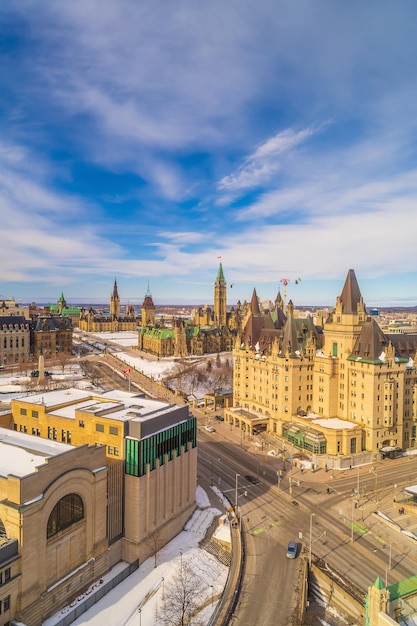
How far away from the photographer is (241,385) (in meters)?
104

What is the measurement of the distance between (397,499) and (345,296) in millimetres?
38529

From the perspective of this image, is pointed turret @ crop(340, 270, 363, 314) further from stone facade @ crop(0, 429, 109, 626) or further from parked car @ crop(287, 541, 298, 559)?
stone facade @ crop(0, 429, 109, 626)

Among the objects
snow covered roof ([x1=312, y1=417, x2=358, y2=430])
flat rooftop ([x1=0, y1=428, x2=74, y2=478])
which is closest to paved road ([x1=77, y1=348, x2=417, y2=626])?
snow covered roof ([x1=312, y1=417, x2=358, y2=430])

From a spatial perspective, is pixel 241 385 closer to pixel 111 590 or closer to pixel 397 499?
pixel 397 499

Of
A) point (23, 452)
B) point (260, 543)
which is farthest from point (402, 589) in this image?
point (23, 452)

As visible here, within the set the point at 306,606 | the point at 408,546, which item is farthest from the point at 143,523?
the point at 408,546

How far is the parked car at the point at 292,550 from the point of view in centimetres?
4662

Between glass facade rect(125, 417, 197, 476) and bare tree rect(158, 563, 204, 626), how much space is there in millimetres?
11110

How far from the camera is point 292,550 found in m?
47.1

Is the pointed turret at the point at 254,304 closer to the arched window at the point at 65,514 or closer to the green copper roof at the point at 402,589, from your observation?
the arched window at the point at 65,514

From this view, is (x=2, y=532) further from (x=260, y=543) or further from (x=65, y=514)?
(x=260, y=543)

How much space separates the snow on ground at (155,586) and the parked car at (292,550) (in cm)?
721

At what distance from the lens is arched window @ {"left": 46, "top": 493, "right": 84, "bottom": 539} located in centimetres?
3956

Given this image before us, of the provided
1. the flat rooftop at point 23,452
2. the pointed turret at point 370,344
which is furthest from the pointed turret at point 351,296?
the flat rooftop at point 23,452
